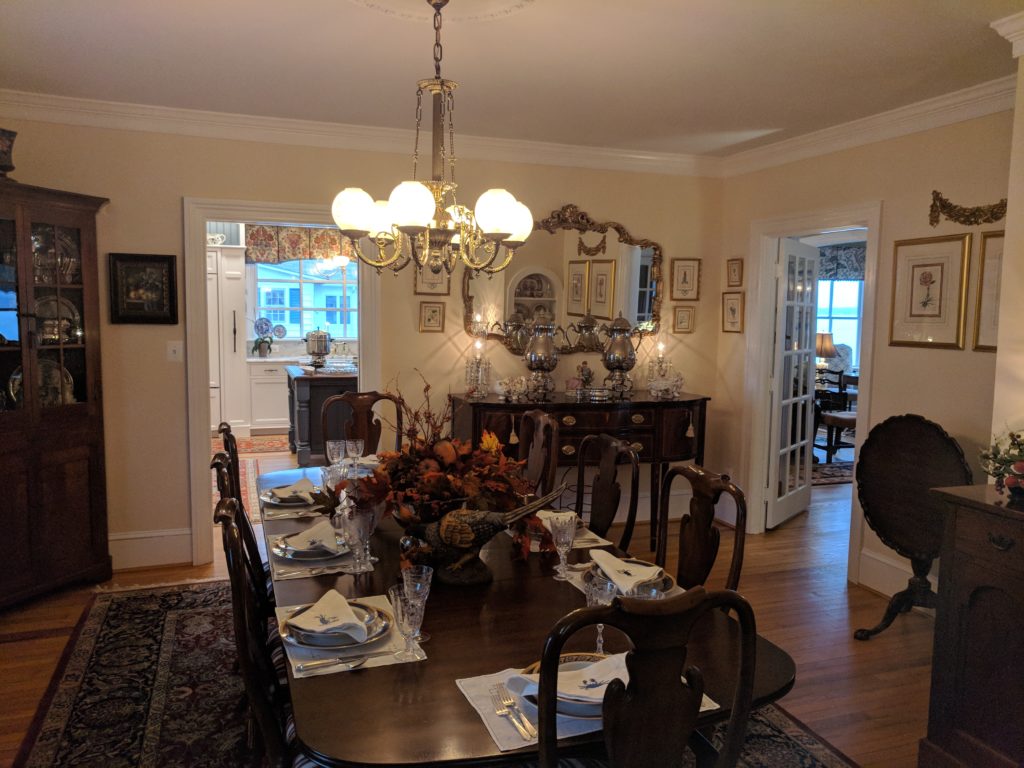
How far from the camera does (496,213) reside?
98.8 inches

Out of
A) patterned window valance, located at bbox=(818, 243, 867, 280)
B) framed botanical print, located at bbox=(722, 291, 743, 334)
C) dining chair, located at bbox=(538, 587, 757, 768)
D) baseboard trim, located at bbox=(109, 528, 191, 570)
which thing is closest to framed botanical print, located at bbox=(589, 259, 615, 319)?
framed botanical print, located at bbox=(722, 291, 743, 334)

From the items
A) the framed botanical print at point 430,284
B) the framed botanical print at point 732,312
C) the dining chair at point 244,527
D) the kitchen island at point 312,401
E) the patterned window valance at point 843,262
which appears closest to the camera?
the dining chair at point 244,527

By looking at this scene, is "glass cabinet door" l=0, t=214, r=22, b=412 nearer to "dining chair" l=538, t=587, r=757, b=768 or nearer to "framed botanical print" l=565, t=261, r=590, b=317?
"framed botanical print" l=565, t=261, r=590, b=317

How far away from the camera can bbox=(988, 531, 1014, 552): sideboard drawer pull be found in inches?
85.2

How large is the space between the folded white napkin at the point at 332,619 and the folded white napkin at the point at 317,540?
43 centimetres

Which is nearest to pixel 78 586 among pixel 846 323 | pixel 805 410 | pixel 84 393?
pixel 84 393

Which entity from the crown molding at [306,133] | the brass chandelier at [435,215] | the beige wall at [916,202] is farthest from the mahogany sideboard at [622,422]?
the brass chandelier at [435,215]

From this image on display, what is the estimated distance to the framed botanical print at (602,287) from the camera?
4906mm

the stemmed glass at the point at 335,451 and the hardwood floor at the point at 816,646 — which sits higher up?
the stemmed glass at the point at 335,451

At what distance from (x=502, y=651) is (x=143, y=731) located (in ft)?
5.47

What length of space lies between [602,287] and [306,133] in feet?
6.84

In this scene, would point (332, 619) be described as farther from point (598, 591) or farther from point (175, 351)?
point (175, 351)

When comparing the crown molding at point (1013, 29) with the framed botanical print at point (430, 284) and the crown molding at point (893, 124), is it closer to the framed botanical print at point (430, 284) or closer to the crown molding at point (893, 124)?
the crown molding at point (893, 124)

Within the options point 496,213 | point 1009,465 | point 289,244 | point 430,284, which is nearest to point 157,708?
point 496,213
